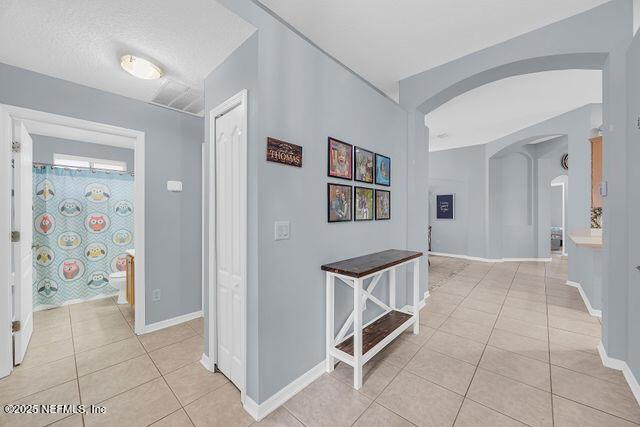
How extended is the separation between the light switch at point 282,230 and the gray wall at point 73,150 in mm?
3932

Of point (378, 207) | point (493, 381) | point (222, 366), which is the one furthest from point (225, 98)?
point (493, 381)

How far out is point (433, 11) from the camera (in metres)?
2.08

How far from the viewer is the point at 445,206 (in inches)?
284

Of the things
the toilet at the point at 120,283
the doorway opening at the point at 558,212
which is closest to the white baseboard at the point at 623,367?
the toilet at the point at 120,283

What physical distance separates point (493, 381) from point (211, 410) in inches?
80.4

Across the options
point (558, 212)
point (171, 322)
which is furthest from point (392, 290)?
point (558, 212)

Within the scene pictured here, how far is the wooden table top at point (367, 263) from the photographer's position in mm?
1871

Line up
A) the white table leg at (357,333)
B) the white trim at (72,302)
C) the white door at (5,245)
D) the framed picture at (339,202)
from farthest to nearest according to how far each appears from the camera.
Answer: the white trim at (72,302) → the framed picture at (339,202) → the white door at (5,245) → the white table leg at (357,333)

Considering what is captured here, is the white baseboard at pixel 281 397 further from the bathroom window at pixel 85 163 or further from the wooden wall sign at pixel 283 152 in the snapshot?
the bathroom window at pixel 85 163

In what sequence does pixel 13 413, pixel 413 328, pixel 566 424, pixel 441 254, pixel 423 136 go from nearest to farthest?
Answer: pixel 566 424 < pixel 13 413 < pixel 413 328 < pixel 423 136 < pixel 441 254

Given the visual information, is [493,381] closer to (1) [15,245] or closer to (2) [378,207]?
(2) [378,207]

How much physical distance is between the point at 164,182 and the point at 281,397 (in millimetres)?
2506

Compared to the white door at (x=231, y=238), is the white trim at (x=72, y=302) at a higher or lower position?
lower

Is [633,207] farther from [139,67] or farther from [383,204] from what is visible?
[139,67]
